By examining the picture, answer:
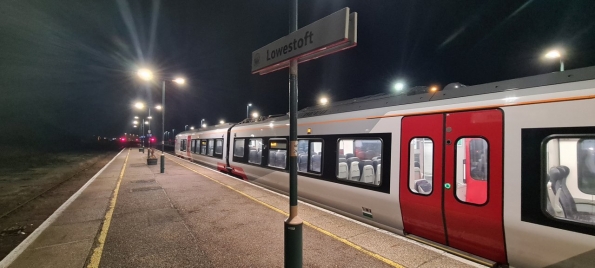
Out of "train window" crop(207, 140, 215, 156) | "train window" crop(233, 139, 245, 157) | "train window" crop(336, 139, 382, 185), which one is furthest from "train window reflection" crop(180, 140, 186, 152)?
"train window" crop(336, 139, 382, 185)

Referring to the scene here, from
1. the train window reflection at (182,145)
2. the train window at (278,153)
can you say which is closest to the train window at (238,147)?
the train window at (278,153)

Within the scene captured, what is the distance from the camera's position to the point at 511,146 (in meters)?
3.47

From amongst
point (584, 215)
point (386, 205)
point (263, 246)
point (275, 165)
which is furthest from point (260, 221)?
point (584, 215)

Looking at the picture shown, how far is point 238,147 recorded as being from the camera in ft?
39.7

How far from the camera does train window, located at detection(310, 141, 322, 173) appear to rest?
22.1ft

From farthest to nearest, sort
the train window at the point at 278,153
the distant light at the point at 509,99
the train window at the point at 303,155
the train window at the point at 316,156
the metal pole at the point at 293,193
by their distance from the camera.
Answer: the train window at the point at 278,153
the train window at the point at 303,155
the train window at the point at 316,156
the distant light at the point at 509,99
the metal pole at the point at 293,193

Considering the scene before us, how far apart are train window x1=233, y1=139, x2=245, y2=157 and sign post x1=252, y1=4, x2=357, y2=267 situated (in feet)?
27.5

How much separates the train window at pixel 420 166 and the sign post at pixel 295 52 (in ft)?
8.30

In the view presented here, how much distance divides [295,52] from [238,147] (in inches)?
381

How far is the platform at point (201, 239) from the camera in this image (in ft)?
12.9

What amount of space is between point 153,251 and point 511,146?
5.66 metres

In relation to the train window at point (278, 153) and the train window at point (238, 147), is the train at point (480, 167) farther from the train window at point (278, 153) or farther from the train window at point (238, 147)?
the train window at point (238, 147)

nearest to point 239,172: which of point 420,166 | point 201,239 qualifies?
point 201,239

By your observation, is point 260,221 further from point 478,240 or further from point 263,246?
point 478,240
